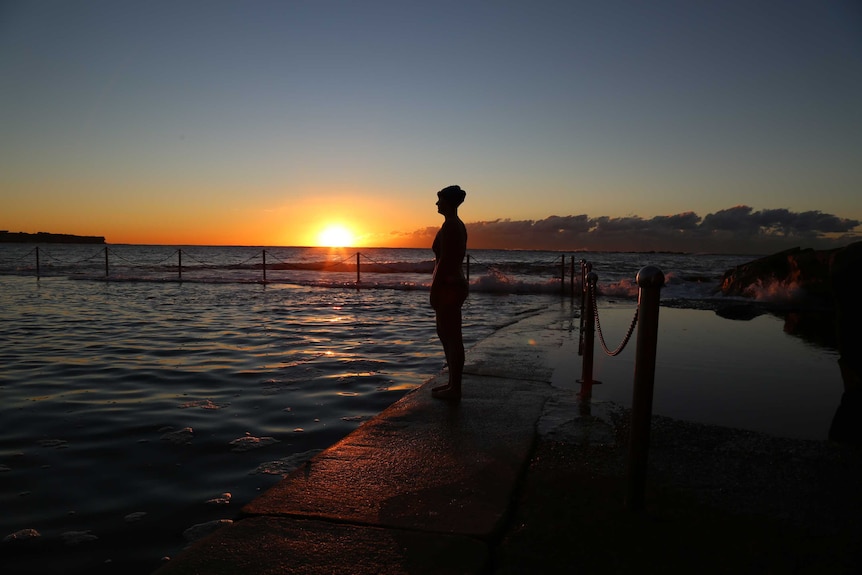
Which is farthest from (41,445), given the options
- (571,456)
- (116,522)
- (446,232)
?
(571,456)

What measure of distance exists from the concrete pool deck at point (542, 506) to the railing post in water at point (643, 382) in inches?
5.0

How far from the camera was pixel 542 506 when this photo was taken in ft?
8.72

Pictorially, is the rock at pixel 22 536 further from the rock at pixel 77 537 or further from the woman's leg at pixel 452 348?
the woman's leg at pixel 452 348

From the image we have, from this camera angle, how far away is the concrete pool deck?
2.17 meters

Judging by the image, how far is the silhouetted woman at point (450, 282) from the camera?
15.2ft

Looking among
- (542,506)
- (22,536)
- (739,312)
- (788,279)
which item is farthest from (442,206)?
(788,279)

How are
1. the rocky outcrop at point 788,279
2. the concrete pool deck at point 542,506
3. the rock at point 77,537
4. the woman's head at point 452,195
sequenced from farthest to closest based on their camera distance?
the rocky outcrop at point 788,279 → the woman's head at point 452,195 → the rock at point 77,537 → the concrete pool deck at point 542,506

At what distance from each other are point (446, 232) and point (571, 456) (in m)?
2.16

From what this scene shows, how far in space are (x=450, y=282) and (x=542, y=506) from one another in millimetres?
2356

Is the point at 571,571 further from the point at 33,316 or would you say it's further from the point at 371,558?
the point at 33,316

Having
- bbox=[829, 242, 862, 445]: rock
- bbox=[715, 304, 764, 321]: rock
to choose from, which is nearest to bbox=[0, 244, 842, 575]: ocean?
bbox=[829, 242, 862, 445]: rock

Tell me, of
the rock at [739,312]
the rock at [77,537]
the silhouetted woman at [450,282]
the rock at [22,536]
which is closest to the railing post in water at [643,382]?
the silhouetted woman at [450,282]

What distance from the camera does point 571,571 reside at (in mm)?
2088

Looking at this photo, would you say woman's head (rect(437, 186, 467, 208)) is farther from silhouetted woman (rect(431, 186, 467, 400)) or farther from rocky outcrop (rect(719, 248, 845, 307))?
rocky outcrop (rect(719, 248, 845, 307))
